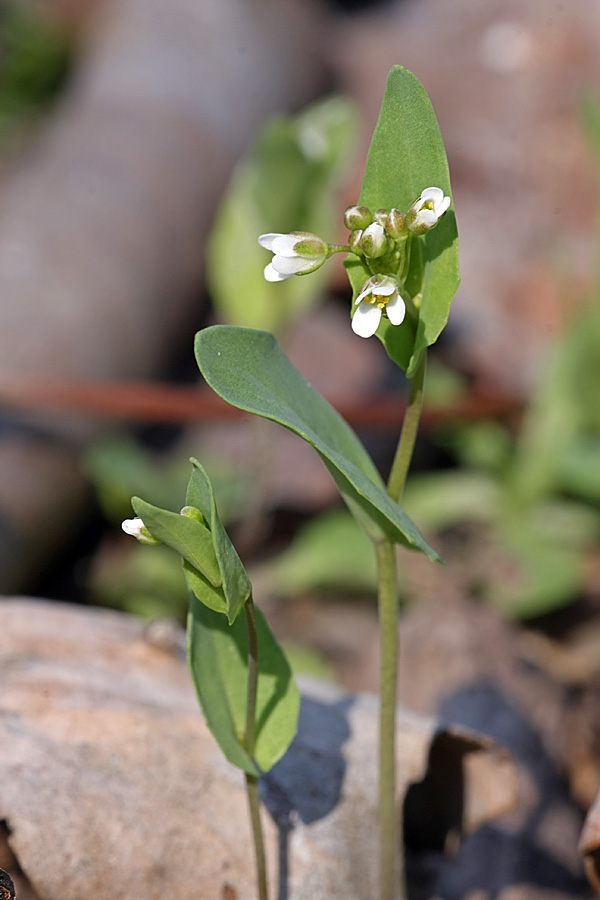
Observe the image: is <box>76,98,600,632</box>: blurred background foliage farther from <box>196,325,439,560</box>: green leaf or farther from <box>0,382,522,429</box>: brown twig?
<box>196,325,439,560</box>: green leaf

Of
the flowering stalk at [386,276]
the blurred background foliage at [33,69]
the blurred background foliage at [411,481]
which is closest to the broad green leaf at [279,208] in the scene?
the blurred background foliage at [411,481]

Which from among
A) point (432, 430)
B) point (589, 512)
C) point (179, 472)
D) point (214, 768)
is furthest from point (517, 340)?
point (214, 768)

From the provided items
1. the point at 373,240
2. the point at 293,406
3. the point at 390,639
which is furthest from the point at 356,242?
the point at 390,639

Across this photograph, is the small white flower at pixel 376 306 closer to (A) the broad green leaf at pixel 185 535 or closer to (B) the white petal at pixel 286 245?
(B) the white petal at pixel 286 245

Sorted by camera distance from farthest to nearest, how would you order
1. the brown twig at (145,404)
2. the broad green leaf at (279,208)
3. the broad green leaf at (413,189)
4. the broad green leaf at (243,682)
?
1. the brown twig at (145,404)
2. the broad green leaf at (279,208)
3. the broad green leaf at (243,682)
4. the broad green leaf at (413,189)

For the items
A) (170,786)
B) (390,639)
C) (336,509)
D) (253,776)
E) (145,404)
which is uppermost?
(390,639)

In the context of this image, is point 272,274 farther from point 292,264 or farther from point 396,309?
point 396,309

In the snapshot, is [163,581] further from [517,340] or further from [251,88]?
[251,88]
